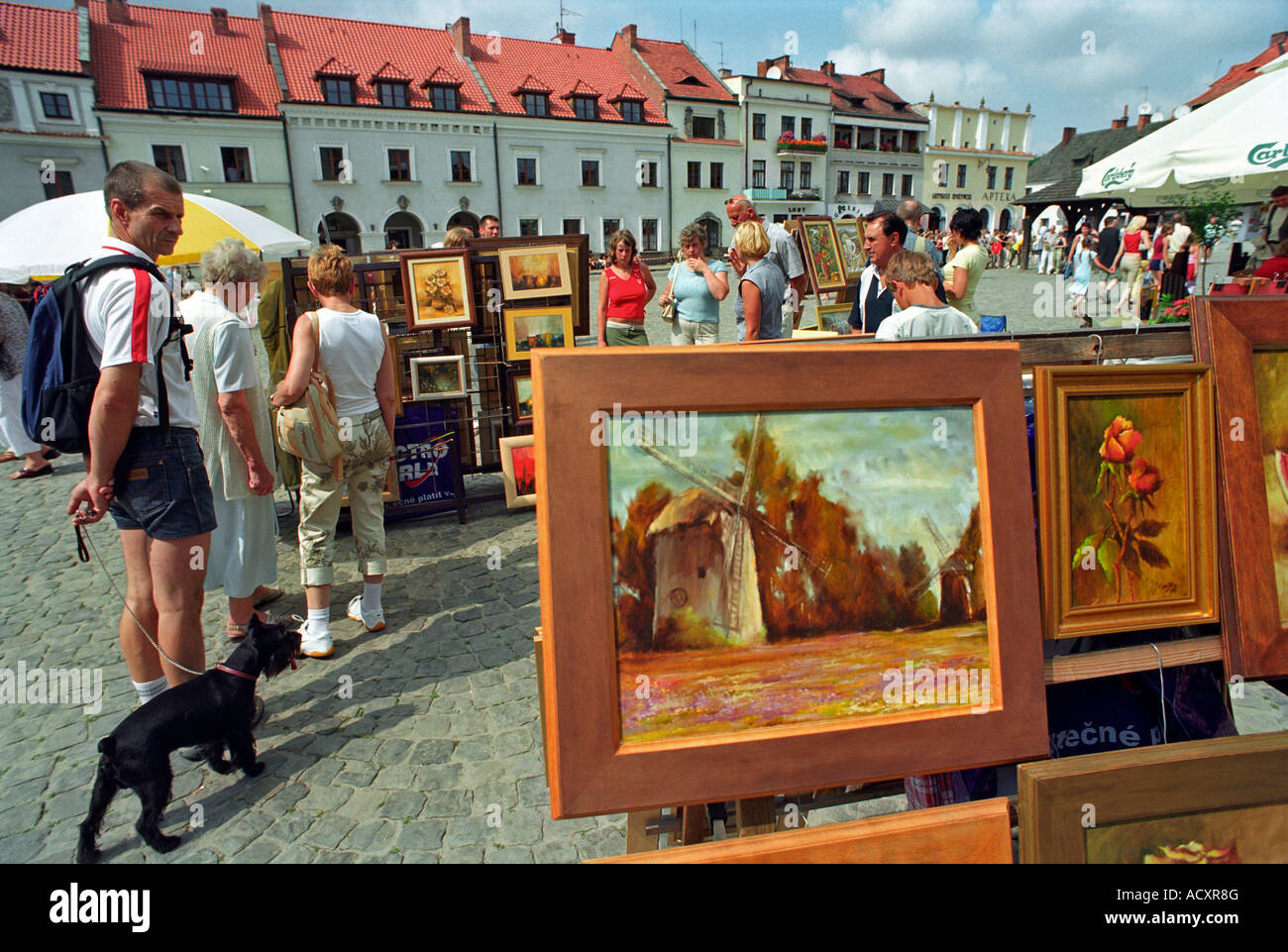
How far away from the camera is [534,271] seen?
5785mm

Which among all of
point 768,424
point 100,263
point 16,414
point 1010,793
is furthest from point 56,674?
point 16,414

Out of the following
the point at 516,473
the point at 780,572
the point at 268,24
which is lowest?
the point at 516,473

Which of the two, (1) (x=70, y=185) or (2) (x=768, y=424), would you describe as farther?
(1) (x=70, y=185)

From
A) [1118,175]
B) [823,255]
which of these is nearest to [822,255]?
[823,255]

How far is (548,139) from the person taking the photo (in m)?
35.4

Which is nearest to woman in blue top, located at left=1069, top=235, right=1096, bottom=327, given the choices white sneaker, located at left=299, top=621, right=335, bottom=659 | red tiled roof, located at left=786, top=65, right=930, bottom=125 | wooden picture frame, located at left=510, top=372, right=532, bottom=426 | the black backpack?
wooden picture frame, located at left=510, top=372, right=532, bottom=426

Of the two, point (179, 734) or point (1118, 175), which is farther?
point (1118, 175)

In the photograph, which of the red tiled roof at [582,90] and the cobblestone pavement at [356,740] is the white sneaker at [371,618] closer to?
the cobblestone pavement at [356,740]

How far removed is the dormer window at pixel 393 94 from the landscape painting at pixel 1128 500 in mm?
36364

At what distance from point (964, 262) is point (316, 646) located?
464 centimetres

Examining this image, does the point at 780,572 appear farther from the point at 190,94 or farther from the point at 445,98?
the point at 445,98
